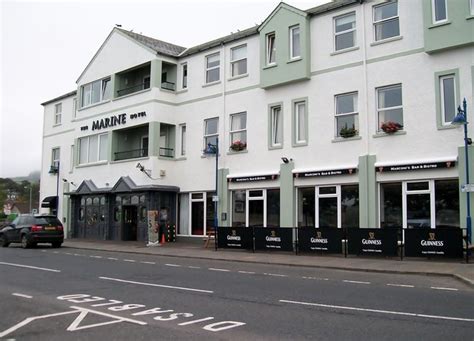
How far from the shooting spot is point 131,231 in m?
30.2

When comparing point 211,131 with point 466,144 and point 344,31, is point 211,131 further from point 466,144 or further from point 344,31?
point 466,144

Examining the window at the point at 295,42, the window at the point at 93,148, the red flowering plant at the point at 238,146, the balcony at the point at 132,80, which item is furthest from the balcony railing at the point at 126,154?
the window at the point at 295,42

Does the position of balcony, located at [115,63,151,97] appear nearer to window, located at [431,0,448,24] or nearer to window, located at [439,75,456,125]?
window, located at [431,0,448,24]

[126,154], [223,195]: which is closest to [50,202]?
[126,154]

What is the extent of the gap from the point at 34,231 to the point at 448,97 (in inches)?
788

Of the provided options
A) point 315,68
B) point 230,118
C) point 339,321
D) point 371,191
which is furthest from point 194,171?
point 339,321

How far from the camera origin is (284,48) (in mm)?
23438

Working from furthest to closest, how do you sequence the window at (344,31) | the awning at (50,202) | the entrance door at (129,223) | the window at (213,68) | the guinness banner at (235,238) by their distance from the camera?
the awning at (50,202), the entrance door at (129,223), the window at (213,68), the window at (344,31), the guinness banner at (235,238)

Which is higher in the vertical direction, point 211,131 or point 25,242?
point 211,131

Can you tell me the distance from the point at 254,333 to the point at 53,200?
32.8m

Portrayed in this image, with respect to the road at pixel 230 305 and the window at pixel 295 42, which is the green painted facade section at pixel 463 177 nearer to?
the road at pixel 230 305

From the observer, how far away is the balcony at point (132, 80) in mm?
31034

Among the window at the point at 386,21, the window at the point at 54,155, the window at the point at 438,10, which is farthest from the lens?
the window at the point at 54,155

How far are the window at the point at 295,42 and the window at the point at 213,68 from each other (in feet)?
16.7
